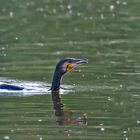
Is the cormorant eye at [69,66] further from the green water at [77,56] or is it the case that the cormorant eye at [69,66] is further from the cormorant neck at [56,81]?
the green water at [77,56]

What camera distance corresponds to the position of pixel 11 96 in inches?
746

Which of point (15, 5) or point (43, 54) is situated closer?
point (43, 54)

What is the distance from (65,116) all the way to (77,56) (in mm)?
7125

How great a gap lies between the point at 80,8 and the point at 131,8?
7.29 ft

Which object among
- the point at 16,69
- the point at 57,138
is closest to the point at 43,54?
the point at 16,69

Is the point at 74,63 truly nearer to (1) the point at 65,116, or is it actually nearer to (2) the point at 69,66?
(2) the point at 69,66

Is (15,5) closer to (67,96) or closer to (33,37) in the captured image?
(33,37)

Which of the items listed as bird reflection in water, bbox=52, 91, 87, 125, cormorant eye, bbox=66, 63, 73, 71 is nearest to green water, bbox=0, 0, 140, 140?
bird reflection in water, bbox=52, 91, 87, 125

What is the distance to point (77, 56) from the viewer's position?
23.9m

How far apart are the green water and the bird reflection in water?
10cm

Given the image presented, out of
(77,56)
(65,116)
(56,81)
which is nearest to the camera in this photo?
(65,116)

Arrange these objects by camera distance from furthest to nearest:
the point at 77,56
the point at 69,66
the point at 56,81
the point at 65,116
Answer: the point at 77,56 < the point at 69,66 < the point at 56,81 < the point at 65,116

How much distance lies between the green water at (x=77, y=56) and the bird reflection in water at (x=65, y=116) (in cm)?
10

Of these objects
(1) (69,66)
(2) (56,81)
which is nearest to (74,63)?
(1) (69,66)
